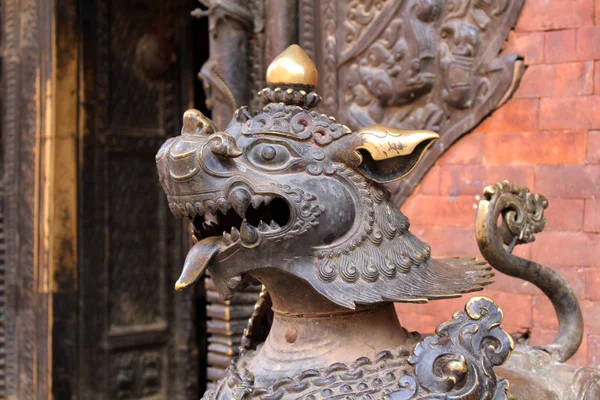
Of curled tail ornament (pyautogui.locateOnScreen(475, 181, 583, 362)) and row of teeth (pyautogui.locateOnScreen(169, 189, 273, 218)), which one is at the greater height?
row of teeth (pyautogui.locateOnScreen(169, 189, 273, 218))

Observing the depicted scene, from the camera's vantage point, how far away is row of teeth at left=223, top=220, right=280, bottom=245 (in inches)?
56.8

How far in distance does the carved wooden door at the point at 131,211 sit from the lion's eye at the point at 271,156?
2.89m

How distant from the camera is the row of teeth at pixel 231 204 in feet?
4.68

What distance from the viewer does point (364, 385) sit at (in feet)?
4.70

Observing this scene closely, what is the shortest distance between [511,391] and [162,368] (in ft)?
10.5

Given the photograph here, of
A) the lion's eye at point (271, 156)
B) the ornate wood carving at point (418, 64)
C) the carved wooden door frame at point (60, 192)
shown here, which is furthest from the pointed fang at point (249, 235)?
the carved wooden door frame at point (60, 192)

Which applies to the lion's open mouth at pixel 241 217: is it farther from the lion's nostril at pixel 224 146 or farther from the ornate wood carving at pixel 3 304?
the ornate wood carving at pixel 3 304

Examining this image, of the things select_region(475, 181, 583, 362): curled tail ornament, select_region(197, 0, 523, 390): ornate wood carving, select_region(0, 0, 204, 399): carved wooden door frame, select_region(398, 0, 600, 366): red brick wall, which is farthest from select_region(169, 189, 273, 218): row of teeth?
select_region(0, 0, 204, 399): carved wooden door frame

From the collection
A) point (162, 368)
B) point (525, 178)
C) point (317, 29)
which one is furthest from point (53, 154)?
point (525, 178)

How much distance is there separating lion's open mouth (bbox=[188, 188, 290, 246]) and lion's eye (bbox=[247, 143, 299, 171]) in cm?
6

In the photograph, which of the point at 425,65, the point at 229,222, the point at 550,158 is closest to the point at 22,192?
the point at 425,65

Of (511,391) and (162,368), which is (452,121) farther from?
(162,368)

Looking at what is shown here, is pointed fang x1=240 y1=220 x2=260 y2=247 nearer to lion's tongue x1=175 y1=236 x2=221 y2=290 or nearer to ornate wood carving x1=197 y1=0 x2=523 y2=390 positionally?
lion's tongue x1=175 y1=236 x2=221 y2=290

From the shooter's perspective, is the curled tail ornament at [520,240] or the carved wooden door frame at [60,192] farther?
the carved wooden door frame at [60,192]
